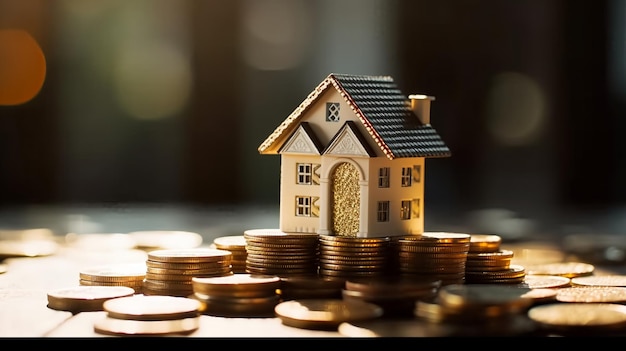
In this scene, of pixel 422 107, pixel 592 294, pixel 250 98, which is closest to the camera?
pixel 592 294

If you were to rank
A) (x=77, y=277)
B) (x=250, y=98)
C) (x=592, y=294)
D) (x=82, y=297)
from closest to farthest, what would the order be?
(x=82, y=297)
(x=592, y=294)
(x=77, y=277)
(x=250, y=98)

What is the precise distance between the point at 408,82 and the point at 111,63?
2316 mm

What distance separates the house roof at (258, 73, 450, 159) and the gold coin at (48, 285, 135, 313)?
76 cm

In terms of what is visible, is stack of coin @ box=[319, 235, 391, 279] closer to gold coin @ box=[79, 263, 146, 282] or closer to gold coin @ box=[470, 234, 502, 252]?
gold coin @ box=[470, 234, 502, 252]

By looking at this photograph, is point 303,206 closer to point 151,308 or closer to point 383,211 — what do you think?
point 383,211

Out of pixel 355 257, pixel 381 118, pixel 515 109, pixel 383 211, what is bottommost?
pixel 355 257

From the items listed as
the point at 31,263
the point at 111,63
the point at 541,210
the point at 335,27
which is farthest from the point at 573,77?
the point at 31,263

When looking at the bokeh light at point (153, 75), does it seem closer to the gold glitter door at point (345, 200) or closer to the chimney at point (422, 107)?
the chimney at point (422, 107)

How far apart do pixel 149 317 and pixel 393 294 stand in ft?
2.52

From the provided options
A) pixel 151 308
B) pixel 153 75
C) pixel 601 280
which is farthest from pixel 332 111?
pixel 153 75

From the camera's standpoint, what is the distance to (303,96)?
7.61 m

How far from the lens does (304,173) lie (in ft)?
12.5

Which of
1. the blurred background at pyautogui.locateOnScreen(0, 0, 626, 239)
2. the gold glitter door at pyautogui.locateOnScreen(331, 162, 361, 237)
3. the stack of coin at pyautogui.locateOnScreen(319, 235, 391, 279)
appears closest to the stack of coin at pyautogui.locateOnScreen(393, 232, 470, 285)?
the stack of coin at pyautogui.locateOnScreen(319, 235, 391, 279)

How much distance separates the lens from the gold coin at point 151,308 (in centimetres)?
314
